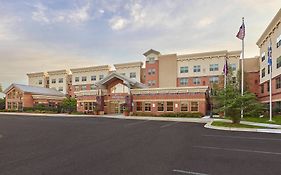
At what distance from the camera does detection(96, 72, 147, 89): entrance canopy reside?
140 ft

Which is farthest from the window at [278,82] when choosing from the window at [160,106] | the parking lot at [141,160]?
the parking lot at [141,160]

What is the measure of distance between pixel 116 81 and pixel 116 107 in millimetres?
5932

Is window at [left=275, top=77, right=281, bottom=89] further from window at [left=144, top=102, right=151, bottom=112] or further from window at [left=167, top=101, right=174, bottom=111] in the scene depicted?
window at [left=144, top=102, right=151, bottom=112]

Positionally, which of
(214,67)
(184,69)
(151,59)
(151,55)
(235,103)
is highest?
(151,55)

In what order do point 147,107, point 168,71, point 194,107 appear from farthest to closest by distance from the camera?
1. point 168,71
2. point 147,107
3. point 194,107

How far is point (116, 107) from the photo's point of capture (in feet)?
157

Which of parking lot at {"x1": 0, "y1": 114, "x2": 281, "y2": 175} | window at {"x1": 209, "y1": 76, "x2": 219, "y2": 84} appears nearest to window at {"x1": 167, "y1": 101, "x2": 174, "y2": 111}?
window at {"x1": 209, "y1": 76, "x2": 219, "y2": 84}

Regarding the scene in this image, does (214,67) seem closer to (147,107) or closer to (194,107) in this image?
(194,107)

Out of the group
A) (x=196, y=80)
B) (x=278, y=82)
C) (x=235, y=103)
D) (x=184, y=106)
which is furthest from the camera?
(x=196, y=80)

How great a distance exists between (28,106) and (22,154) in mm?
53784

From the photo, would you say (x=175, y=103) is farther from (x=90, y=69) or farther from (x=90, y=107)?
(x=90, y=69)

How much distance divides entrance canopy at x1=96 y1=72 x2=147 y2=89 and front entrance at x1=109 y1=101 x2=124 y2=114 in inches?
157

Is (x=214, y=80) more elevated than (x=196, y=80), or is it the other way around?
(x=196, y=80)

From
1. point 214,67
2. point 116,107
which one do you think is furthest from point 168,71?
→ point 116,107
